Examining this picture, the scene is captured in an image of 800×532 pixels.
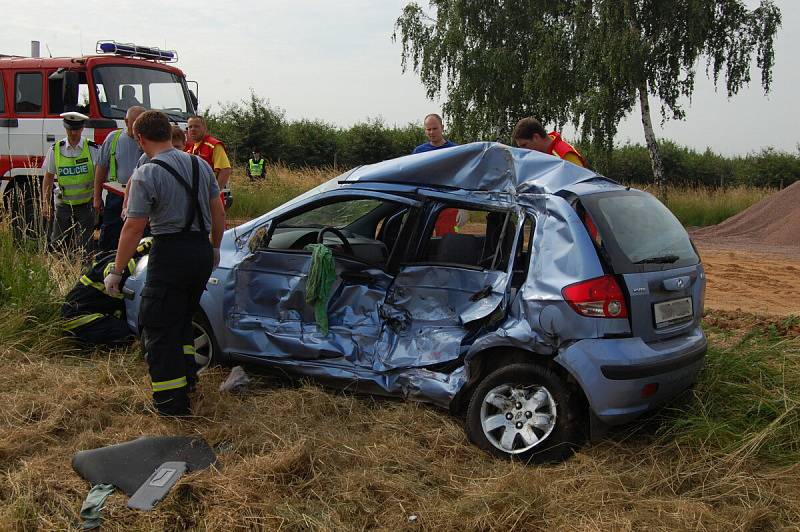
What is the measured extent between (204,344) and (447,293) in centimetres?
181

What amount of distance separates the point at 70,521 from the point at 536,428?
2236 mm

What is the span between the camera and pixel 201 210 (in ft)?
14.6

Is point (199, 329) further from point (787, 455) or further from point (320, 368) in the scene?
point (787, 455)

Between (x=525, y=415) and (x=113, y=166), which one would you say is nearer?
(x=525, y=415)

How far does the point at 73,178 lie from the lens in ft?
26.7

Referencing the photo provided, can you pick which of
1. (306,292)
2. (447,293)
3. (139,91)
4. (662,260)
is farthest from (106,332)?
(139,91)

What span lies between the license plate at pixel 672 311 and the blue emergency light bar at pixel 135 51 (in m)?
8.50

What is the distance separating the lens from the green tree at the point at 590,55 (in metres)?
20.7

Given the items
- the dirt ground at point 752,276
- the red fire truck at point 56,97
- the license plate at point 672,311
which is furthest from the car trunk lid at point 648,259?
the red fire truck at point 56,97

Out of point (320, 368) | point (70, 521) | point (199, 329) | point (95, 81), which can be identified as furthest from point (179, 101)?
point (70, 521)

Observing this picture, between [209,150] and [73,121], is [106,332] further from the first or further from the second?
[73,121]

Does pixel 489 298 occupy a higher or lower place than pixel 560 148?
lower

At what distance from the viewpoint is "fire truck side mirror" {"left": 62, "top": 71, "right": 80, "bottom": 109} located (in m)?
9.66

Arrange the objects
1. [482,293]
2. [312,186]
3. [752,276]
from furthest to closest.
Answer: [312,186]
[752,276]
[482,293]
